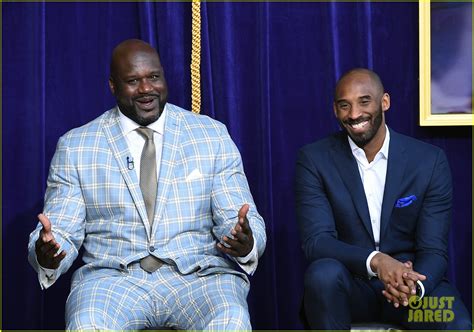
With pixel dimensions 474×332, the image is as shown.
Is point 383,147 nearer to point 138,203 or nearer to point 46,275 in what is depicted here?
point 138,203

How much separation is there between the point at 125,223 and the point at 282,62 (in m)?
0.99

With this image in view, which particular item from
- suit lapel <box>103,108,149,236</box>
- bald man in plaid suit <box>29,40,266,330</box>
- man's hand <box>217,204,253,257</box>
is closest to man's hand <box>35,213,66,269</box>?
bald man in plaid suit <box>29,40,266,330</box>

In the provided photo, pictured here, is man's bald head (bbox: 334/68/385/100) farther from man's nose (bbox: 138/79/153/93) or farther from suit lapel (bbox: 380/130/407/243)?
man's nose (bbox: 138/79/153/93)

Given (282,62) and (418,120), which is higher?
(282,62)

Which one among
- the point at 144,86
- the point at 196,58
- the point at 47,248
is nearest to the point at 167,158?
the point at 144,86

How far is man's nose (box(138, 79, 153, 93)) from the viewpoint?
2824 mm

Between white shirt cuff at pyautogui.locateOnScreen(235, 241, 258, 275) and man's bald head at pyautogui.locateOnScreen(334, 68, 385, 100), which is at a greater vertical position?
man's bald head at pyautogui.locateOnScreen(334, 68, 385, 100)

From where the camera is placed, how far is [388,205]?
9.10 feet

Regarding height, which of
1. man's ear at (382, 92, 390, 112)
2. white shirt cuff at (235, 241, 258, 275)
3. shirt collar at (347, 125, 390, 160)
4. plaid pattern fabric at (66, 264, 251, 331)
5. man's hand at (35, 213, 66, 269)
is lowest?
plaid pattern fabric at (66, 264, 251, 331)

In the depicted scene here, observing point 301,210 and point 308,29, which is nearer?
point 301,210

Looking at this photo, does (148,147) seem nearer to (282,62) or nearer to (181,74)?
(181,74)

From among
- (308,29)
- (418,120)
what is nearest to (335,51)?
(308,29)

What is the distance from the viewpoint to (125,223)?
2.76 meters

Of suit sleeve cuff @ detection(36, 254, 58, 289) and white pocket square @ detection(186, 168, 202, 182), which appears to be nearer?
suit sleeve cuff @ detection(36, 254, 58, 289)
